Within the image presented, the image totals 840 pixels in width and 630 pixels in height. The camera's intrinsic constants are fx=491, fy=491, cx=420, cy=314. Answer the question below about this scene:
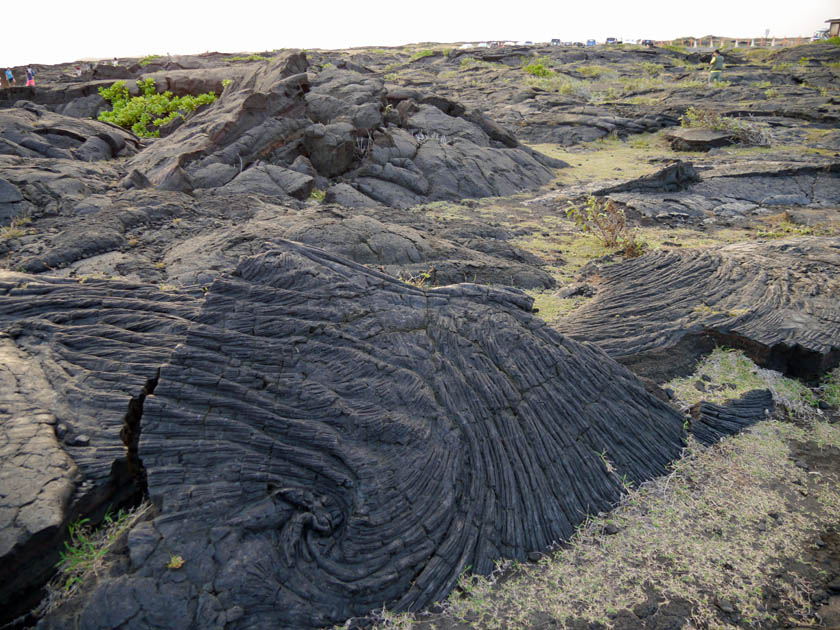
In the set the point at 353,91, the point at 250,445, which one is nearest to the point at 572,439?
the point at 250,445

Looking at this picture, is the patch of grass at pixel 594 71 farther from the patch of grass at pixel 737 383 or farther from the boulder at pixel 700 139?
the patch of grass at pixel 737 383

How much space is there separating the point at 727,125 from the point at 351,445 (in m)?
23.0

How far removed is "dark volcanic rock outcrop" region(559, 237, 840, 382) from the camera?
619 centimetres

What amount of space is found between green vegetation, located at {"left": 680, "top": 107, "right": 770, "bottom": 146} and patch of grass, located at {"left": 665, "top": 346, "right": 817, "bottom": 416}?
1728 cm

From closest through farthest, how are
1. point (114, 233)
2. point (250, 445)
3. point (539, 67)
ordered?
point (250, 445), point (114, 233), point (539, 67)

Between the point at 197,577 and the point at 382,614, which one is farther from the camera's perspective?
the point at 382,614

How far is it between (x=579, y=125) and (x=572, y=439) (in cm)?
2239

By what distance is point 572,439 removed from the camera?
4.67 m

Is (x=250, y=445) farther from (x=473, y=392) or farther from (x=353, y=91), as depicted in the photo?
(x=353, y=91)

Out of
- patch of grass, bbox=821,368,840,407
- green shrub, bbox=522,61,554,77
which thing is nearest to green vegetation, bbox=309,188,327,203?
patch of grass, bbox=821,368,840,407

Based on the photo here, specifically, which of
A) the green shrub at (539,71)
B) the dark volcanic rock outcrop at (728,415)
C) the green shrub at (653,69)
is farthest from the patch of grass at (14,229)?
the green shrub at (653,69)

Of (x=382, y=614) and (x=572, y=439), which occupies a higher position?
(x=572, y=439)

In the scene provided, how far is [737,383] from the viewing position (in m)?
6.09

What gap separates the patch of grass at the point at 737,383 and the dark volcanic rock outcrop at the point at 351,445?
93 centimetres
